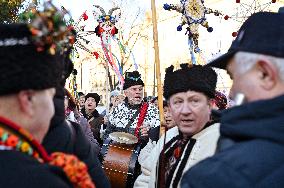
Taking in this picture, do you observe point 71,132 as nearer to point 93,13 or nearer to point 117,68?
point 117,68

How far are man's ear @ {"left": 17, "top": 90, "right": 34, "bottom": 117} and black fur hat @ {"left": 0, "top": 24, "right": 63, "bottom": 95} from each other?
0.06 feet

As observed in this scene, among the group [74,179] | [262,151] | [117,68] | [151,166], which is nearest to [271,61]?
[262,151]

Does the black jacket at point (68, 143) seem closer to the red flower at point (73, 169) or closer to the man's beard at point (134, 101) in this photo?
the red flower at point (73, 169)

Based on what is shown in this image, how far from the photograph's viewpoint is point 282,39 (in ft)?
4.77

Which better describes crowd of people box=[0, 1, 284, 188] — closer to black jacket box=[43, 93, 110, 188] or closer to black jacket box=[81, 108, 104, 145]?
black jacket box=[43, 93, 110, 188]

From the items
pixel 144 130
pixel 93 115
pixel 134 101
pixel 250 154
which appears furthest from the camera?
pixel 93 115

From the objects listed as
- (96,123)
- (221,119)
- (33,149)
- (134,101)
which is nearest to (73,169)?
(33,149)

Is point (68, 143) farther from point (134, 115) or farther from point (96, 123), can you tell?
point (96, 123)

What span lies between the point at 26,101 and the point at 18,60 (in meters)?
0.14

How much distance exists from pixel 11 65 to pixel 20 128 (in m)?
0.22

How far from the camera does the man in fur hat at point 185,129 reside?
271 centimetres

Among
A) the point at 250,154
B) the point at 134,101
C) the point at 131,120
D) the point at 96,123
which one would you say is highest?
the point at 250,154

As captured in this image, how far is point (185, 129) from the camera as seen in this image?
2943 millimetres

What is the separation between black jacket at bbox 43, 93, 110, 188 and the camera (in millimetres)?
2016
